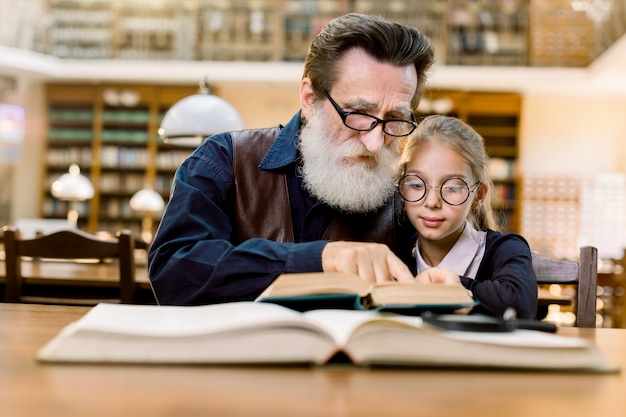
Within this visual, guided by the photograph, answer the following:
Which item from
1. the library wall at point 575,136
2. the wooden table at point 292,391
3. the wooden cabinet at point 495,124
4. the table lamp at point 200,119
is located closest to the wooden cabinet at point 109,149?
the wooden cabinet at point 495,124

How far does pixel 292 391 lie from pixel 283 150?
1.12 m

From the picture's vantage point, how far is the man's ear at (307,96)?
6.00ft

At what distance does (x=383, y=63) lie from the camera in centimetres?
173

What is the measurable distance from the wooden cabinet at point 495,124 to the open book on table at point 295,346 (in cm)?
981

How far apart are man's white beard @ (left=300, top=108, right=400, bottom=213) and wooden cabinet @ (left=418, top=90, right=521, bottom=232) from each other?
8.93m

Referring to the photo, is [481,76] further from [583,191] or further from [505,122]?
[583,191]

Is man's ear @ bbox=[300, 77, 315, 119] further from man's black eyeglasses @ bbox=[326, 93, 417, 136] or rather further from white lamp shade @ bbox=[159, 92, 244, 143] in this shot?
white lamp shade @ bbox=[159, 92, 244, 143]

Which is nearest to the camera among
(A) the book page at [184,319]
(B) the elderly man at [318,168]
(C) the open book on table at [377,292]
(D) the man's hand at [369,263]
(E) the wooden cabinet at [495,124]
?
(A) the book page at [184,319]

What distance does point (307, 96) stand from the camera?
185 cm

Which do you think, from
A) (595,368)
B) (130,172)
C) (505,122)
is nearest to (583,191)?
(505,122)

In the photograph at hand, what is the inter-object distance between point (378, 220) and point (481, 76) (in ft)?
28.2

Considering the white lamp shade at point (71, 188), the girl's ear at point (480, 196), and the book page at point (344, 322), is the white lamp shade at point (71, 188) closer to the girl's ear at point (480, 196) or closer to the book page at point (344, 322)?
the girl's ear at point (480, 196)

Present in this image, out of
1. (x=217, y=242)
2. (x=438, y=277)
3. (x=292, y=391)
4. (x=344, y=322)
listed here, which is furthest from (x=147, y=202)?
(x=292, y=391)

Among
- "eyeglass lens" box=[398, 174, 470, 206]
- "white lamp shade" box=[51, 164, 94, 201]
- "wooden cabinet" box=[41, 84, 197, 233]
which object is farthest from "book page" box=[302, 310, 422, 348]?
"wooden cabinet" box=[41, 84, 197, 233]
